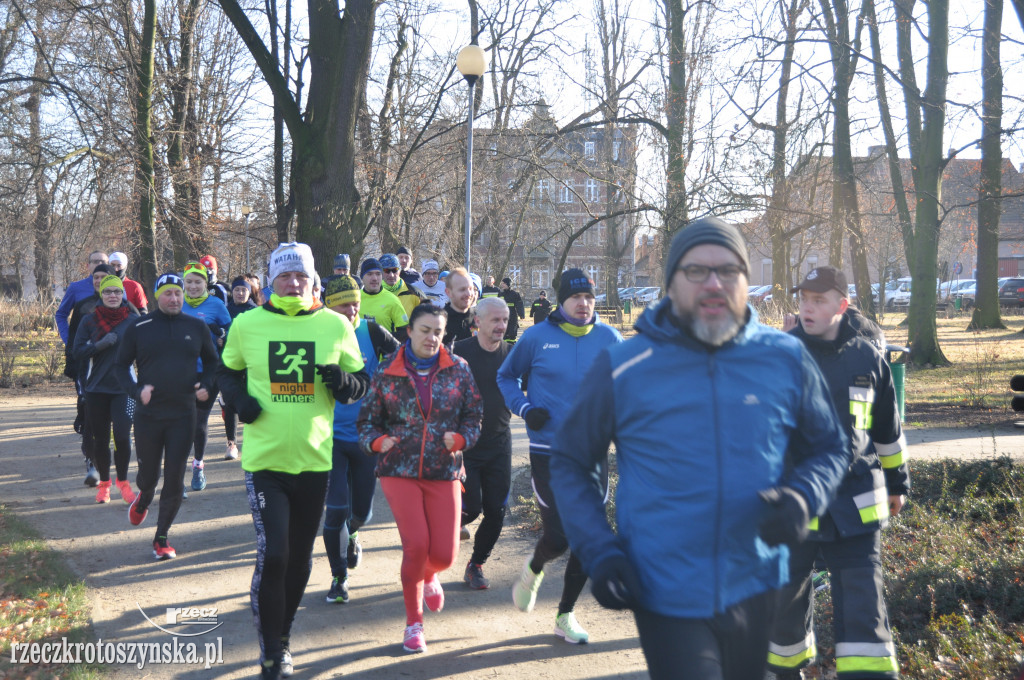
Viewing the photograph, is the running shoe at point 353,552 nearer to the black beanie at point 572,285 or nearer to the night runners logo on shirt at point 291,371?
the night runners logo on shirt at point 291,371

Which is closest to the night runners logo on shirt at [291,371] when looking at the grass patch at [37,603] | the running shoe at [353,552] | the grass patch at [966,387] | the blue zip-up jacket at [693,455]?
the grass patch at [37,603]

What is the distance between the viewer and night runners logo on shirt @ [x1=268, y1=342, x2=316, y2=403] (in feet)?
15.8

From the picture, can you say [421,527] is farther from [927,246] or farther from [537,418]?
[927,246]

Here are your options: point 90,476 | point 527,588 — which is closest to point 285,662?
point 527,588

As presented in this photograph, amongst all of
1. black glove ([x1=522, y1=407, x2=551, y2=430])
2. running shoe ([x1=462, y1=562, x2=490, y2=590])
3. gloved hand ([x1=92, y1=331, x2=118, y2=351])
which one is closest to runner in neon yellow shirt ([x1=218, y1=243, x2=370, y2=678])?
black glove ([x1=522, y1=407, x2=551, y2=430])

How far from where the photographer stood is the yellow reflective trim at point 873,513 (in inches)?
154

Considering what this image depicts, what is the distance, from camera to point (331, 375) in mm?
4820

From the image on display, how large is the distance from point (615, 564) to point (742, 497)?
0.43 meters

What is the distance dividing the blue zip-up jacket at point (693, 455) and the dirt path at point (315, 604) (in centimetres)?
241

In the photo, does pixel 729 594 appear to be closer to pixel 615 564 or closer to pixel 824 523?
pixel 615 564

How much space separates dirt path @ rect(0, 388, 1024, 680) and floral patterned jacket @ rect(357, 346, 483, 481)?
1063mm

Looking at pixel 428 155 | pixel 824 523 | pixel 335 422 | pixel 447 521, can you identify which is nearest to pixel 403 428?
pixel 447 521

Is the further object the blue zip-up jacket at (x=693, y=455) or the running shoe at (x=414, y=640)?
the running shoe at (x=414, y=640)

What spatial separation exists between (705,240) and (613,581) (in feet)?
3.60
